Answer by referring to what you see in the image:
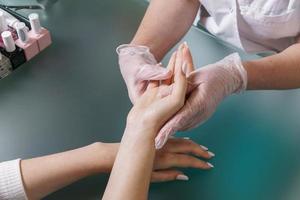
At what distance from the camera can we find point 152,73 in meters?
0.73

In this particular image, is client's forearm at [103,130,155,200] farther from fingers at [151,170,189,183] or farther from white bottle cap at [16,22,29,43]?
white bottle cap at [16,22,29,43]

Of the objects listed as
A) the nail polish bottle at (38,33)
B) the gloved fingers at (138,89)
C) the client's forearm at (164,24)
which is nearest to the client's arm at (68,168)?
the gloved fingers at (138,89)

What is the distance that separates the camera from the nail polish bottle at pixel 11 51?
3.03 ft

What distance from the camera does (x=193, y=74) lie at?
72 centimetres

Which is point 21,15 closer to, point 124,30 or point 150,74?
point 124,30

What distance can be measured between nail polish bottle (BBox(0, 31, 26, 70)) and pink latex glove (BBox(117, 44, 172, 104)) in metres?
0.29

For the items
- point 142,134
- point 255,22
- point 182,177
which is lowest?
point 182,177

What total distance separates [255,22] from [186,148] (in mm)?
329

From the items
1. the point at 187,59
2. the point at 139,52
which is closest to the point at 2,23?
the point at 139,52

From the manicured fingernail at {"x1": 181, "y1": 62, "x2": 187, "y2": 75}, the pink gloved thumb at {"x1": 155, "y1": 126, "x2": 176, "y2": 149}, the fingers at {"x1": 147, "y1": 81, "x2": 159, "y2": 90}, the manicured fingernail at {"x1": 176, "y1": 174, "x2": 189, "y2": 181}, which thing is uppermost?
the manicured fingernail at {"x1": 181, "y1": 62, "x2": 187, "y2": 75}

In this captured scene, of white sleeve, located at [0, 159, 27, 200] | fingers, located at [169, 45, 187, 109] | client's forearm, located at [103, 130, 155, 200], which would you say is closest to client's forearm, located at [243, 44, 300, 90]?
fingers, located at [169, 45, 187, 109]

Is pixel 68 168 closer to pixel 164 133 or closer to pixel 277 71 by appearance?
pixel 164 133

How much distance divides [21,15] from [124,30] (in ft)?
0.99

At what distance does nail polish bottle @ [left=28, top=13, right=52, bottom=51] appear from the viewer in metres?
0.97
